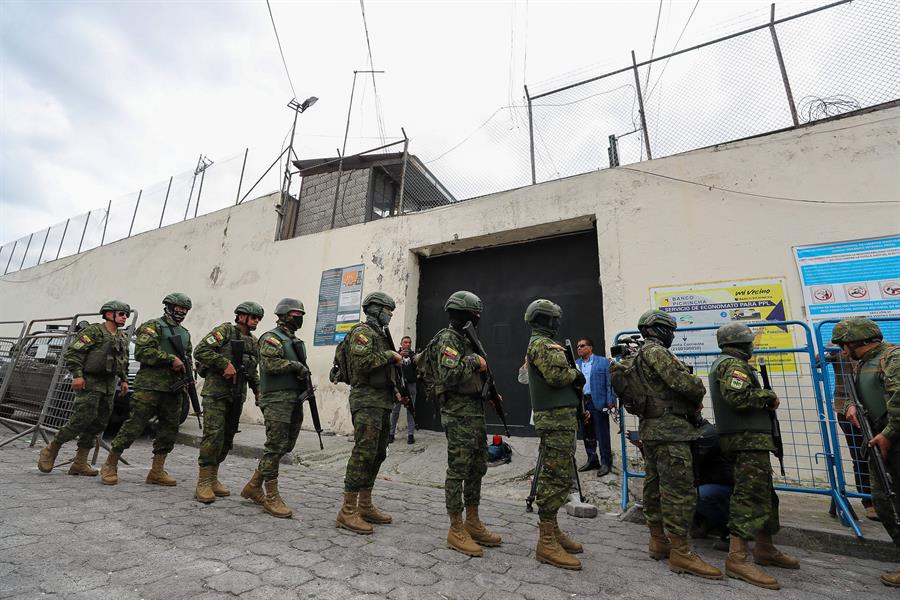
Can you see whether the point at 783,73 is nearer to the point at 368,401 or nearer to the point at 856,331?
the point at 856,331

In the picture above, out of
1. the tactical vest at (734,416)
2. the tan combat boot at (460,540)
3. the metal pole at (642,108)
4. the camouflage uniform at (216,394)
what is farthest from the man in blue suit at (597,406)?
the camouflage uniform at (216,394)

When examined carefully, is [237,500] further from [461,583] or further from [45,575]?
[461,583]

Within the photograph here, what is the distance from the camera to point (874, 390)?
9.48ft

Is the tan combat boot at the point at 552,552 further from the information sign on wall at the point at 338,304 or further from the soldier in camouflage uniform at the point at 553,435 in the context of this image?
the information sign on wall at the point at 338,304

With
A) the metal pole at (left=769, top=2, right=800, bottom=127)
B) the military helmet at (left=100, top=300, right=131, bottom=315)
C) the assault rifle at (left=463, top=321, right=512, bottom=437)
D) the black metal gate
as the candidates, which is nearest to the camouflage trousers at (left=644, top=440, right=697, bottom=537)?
the assault rifle at (left=463, top=321, right=512, bottom=437)

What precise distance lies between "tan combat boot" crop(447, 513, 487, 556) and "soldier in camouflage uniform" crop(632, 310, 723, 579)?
126cm

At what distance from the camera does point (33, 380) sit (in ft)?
20.0

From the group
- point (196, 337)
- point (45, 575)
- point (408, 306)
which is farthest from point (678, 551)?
point (196, 337)

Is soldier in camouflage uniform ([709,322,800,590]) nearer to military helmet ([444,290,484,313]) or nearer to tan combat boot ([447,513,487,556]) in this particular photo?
tan combat boot ([447,513,487,556])

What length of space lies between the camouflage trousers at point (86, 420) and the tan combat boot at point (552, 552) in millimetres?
4598

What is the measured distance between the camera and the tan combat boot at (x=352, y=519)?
306 cm

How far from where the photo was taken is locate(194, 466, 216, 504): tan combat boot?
358 centimetres

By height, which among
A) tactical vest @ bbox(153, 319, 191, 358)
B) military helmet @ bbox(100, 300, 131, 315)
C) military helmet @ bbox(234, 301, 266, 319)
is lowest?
tactical vest @ bbox(153, 319, 191, 358)

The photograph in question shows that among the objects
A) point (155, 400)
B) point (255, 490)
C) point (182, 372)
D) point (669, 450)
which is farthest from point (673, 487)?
point (155, 400)
